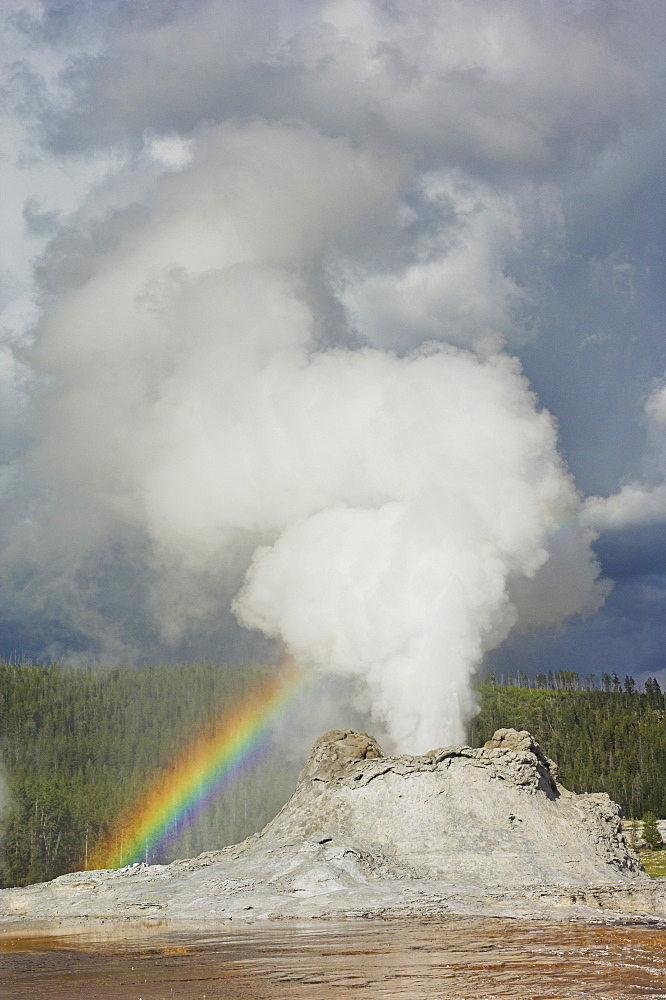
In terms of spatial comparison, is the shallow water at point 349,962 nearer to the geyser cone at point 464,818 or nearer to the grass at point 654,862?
the geyser cone at point 464,818

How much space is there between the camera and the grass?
201 ft

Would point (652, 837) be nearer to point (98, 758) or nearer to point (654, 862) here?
point (654, 862)

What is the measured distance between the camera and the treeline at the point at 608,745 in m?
134

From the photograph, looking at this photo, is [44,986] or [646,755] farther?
[646,755]

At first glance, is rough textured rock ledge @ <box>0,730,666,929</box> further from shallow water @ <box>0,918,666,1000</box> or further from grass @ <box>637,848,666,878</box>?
grass @ <box>637,848,666,878</box>

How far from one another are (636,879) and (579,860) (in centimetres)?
369

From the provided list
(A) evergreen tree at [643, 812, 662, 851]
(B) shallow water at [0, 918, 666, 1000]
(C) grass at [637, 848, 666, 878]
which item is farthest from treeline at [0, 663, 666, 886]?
(B) shallow water at [0, 918, 666, 1000]

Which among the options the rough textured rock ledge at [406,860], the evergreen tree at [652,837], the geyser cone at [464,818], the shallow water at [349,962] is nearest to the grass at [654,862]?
the evergreen tree at [652,837]

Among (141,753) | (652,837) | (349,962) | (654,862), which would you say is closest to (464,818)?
(349,962)

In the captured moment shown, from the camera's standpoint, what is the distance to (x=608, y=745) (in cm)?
16012

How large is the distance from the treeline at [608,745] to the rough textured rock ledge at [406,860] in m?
69.3

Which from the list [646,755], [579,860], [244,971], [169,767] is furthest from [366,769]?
[646,755]

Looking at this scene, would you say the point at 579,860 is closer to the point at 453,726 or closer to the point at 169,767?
the point at 453,726

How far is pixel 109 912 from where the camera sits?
Result: 35.6 m
